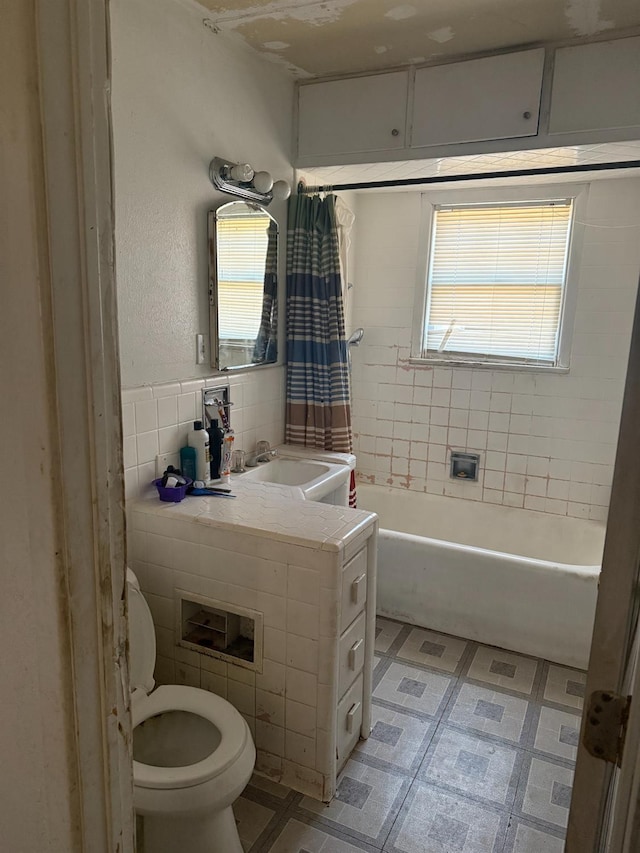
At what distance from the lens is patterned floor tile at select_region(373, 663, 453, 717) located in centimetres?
239

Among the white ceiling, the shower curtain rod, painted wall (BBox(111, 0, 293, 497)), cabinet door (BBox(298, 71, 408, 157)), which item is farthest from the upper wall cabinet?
painted wall (BBox(111, 0, 293, 497))

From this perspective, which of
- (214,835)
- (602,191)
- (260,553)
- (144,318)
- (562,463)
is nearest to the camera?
(214,835)

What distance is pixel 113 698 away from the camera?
778 millimetres

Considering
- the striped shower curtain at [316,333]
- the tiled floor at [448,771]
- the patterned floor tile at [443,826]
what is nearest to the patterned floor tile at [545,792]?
the tiled floor at [448,771]

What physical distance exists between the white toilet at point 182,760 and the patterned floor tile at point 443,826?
0.52 meters

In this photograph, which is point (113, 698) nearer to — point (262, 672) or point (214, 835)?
point (214, 835)

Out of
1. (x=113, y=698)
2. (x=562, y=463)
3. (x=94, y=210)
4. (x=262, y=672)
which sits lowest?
(x=262, y=672)

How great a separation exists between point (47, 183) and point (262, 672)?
172 cm

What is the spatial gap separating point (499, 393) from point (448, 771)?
2.04 meters

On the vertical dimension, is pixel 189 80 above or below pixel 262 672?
above

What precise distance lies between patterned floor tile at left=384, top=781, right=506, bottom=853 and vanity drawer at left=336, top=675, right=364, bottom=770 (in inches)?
10.0

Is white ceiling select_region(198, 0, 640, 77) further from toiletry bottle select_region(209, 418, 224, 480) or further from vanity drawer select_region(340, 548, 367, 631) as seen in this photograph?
vanity drawer select_region(340, 548, 367, 631)

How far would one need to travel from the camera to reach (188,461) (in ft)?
7.53

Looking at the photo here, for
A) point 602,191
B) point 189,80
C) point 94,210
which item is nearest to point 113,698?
point 94,210
